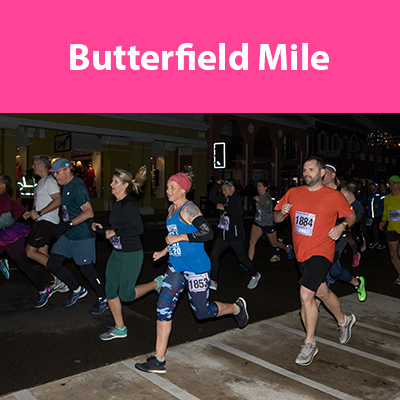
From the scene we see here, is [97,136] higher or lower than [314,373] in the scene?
higher

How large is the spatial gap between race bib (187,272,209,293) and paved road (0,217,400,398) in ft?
3.12

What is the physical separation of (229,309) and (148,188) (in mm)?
19308

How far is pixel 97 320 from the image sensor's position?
553 cm

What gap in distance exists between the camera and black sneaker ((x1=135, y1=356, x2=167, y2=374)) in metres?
3.92

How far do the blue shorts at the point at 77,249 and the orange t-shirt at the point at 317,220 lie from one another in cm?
282

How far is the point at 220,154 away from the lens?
15570 mm

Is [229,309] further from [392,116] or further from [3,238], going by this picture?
[392,116]

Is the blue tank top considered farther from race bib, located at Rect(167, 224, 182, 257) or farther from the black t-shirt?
the black t-shirt

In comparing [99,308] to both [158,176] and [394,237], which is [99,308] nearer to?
[394,237]

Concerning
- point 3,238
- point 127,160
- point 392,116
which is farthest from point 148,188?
point 392,116

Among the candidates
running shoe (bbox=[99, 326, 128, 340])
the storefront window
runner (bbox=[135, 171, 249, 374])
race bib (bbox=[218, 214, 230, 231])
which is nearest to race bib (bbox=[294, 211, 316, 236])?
runner (bbox=[135, 171, 249, 374])

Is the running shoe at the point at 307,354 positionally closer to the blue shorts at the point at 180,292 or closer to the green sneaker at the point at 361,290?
the blue shorts at the point at 180,292

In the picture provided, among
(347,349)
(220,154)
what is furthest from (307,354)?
(220,154)

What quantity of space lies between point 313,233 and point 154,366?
200 cm
